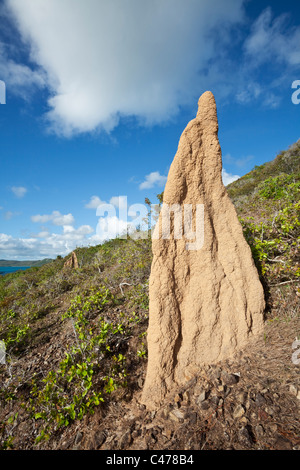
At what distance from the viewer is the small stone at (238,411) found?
8.15ft

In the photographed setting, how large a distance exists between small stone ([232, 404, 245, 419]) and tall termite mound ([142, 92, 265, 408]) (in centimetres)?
74

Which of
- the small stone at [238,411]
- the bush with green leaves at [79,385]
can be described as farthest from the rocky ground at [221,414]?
the bush with green leaves at [79,385]

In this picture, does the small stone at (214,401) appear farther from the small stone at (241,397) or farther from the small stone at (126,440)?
the small stone at (126,440)

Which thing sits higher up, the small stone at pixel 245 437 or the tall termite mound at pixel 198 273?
the tall termite mound at pixel 198 273

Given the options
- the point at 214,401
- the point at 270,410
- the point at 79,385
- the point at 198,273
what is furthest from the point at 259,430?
the point at 79,385

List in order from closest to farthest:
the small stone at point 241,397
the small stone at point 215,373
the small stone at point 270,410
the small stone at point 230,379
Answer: the small stone at point 270,410, the small stone at point 241,397, the small stone at point 230,379, the small stone at point 215,373

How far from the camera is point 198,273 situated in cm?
350

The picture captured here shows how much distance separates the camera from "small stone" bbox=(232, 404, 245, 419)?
2.48 metres

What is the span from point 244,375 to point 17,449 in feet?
10.9

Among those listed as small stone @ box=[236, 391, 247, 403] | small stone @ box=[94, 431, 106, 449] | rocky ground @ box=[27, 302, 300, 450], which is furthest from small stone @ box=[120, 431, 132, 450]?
small stone @ box=[236, 391, 247, 403]

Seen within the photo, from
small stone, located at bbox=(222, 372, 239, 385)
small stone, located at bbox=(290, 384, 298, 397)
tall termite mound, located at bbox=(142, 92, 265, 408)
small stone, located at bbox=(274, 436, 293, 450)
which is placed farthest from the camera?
tall termite mound, located at bbox=(142, 92, 265, 408)

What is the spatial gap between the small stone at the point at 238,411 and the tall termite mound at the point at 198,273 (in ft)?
2.43

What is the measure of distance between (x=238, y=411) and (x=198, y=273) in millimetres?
1764

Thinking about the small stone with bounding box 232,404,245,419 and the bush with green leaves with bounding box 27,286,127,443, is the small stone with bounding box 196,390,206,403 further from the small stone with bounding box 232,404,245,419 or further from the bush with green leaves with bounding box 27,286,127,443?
the bush with green leaves with bounding box 27,286,127,443
